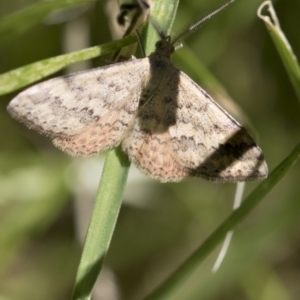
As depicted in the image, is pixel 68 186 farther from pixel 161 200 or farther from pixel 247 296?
pixel 247 296

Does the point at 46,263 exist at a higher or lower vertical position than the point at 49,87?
lower

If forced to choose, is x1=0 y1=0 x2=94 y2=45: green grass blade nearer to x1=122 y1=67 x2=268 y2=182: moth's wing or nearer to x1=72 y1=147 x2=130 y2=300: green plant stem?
x1=122 y1=67 x2=268 y2=182: moth's wing

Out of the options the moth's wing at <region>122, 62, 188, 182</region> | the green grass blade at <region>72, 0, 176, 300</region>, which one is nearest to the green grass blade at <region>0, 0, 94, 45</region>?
the moth's wing at <region>122, 62, 188, 182</region>

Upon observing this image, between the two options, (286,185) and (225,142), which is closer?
(225,142)

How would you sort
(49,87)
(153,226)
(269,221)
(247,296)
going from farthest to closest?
(153,226) → (247,296) → (269,221) → (49,87)

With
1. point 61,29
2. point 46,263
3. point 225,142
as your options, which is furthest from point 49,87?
point 46,263

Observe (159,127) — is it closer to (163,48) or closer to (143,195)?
(163,48)

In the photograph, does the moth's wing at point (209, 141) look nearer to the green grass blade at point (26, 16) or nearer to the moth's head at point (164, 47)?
the moth's head at point (164, 47)
